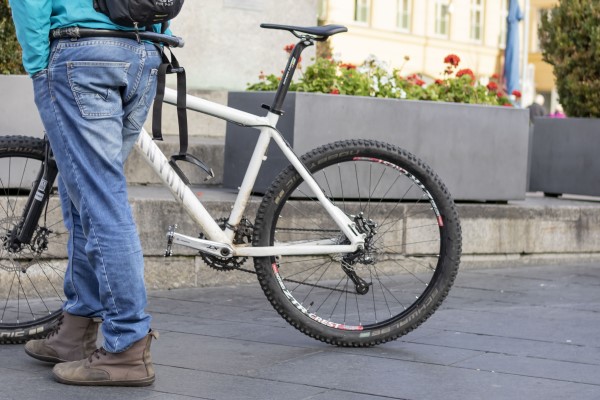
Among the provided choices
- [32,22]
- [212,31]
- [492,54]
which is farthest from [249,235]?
[492,54]

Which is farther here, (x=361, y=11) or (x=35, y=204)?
(x=361, y=11)

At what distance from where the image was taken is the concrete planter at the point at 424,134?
23.5 ft

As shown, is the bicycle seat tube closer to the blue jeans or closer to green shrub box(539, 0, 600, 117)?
the blue jeans

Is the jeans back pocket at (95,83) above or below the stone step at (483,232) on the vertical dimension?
above

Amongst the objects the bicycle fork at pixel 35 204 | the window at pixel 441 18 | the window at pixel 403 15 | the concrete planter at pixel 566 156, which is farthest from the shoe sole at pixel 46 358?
the window at pixel 441 18

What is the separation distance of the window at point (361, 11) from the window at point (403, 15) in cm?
185

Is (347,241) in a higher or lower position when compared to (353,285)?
higher

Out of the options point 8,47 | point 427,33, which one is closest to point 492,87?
point 8,47

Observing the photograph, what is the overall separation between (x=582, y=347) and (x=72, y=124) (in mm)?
2418

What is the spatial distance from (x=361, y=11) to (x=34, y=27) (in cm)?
3675

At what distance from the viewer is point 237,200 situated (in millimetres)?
4973

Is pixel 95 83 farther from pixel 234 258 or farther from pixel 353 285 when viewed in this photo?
pixel 353 285

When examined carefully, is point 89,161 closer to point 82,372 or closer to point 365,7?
point 82,372

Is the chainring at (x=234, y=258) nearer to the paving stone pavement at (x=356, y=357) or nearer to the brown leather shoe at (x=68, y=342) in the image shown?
the paving stone pavement at (x=356, y=357)
